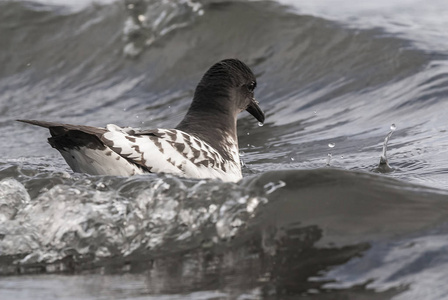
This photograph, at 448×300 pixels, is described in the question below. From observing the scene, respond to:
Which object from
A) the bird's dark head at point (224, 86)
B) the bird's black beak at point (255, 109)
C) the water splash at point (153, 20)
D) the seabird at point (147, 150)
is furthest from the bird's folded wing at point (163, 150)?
the water splash at point (153, 20)

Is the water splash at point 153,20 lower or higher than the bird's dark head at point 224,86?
higher

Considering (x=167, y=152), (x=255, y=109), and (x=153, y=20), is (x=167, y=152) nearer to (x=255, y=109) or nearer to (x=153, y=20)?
(x=255, y=109)

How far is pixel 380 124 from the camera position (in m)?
8.64

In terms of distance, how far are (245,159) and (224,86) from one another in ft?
3.24

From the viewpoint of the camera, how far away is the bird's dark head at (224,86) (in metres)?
7.16

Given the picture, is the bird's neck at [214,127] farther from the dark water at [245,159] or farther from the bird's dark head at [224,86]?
the dark water at [245,159]

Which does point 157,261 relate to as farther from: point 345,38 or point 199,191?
point 345,38

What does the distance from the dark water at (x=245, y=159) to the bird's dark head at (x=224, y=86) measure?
0.62 metres

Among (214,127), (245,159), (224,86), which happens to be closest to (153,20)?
(245,159)

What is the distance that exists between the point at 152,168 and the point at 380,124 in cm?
349

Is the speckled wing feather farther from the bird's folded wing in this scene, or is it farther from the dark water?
the dark water

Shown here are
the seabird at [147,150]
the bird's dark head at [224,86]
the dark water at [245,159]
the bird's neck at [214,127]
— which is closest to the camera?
the dark water at [245,159]

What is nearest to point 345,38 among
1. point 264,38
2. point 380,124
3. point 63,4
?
point 264,38

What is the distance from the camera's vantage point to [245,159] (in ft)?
26.1
